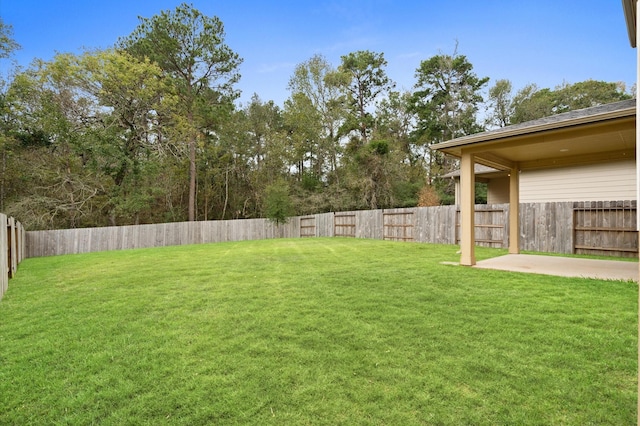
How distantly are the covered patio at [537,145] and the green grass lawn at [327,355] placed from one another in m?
2.32

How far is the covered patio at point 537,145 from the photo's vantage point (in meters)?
4.90

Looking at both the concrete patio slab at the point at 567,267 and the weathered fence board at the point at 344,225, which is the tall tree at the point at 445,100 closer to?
the weathered fence board at the point at 344,225

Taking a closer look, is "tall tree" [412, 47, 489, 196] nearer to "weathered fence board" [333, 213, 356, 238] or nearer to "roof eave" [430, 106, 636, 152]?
"weathered fence board" [333, 213, 356, 238]

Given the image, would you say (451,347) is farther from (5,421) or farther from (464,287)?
(5,421)

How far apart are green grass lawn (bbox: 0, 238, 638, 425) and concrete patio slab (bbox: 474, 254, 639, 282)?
0.69 metres

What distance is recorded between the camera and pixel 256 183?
23578 millimetres

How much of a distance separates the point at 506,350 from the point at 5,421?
3.29 meters

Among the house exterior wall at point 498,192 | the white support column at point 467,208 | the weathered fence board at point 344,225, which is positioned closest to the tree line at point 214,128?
the weathered fence board at point 344,225

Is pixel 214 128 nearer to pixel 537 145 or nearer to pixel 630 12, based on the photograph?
pixel 537 145

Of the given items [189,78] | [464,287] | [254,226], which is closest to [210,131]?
[189,78]

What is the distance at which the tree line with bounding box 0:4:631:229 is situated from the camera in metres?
15.6

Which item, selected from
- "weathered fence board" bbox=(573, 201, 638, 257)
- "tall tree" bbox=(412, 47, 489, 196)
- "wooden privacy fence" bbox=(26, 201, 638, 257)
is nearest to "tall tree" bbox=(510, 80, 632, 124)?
"tall tree" bbox=(412, 47, 489, 196)

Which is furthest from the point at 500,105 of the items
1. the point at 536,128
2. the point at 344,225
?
the point at 536,128

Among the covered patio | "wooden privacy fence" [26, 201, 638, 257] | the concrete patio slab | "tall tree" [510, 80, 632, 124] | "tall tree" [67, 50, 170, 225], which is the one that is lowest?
the concrete patio slab
